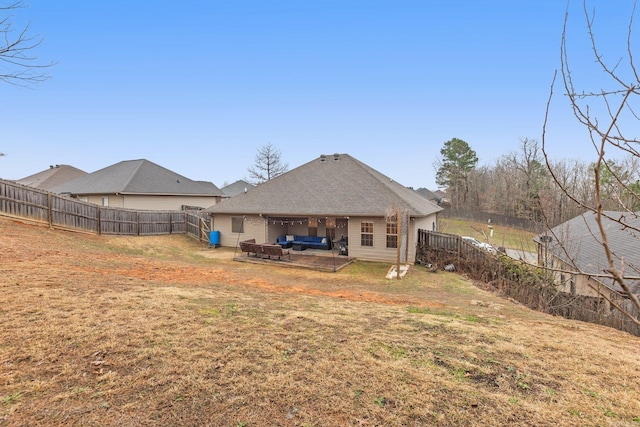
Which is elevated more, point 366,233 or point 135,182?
point 135,182

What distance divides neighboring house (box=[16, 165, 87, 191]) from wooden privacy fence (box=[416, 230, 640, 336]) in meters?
42.8

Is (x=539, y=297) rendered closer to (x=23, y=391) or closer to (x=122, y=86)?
(x=23, y=391)

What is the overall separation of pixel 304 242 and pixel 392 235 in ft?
18.6

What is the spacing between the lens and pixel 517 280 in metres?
11.9

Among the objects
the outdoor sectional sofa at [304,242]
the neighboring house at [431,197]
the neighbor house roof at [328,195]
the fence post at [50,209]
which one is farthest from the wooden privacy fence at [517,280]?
the neighboring house at [431,197]

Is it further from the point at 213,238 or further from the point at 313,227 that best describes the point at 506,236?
the point at 213,238

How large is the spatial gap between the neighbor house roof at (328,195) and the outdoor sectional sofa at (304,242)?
7.13ft

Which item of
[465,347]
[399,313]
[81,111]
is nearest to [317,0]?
[399,313]

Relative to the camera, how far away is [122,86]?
2289cm

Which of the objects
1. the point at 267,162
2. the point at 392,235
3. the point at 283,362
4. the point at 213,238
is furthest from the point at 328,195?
the point at 267,162

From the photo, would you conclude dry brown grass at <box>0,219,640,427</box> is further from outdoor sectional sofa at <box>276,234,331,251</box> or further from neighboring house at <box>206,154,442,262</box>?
outdoor sectional sofa at <box>276,234,331,251</box>

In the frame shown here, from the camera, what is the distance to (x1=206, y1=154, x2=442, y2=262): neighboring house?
15508mm

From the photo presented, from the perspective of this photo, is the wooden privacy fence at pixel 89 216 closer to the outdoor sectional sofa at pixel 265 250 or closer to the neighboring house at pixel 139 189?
the neighboring house at pixel 139 189

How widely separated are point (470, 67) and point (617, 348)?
13.2m
